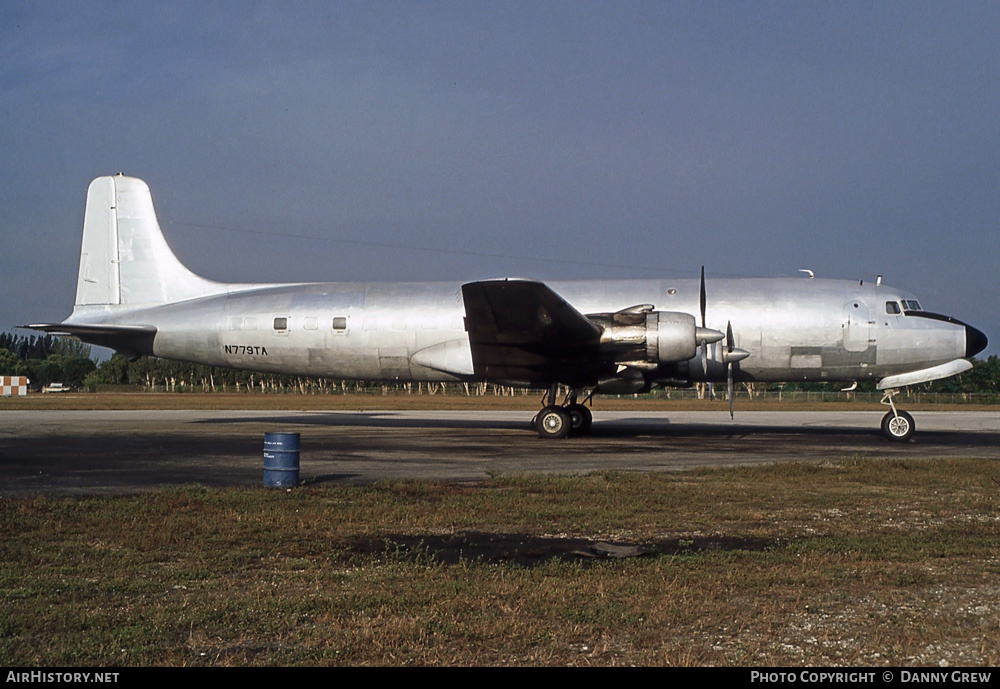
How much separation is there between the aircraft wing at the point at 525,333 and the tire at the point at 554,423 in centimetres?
77

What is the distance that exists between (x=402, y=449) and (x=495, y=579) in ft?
37.2

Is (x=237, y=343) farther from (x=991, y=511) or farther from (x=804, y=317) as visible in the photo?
(x=991, y=511)

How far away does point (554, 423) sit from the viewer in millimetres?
19844

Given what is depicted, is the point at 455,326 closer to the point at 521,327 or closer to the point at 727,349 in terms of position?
the point at 521,327

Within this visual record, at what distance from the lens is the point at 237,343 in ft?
73.9

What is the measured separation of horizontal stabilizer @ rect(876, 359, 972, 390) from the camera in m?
19.7

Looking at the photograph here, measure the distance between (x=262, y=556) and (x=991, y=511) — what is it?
8.20m

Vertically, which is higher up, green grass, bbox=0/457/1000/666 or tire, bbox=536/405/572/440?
tire, bbox=536/405/572/440

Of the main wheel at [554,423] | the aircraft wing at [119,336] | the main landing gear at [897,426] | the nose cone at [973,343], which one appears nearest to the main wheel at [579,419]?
the main wheel at [554,423]

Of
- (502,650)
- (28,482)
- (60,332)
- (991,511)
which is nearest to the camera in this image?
(502,650)

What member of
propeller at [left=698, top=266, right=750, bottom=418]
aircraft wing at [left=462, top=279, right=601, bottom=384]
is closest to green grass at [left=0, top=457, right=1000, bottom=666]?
aircraft wing at [left=462, top=279, right=601, bottom=384]

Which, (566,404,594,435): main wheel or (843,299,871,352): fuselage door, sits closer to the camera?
(843,299,871,352): fuselage door

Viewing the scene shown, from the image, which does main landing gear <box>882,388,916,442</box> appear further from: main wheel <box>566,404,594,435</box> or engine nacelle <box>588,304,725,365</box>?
main wheel <box>566,404,594,435</box>
